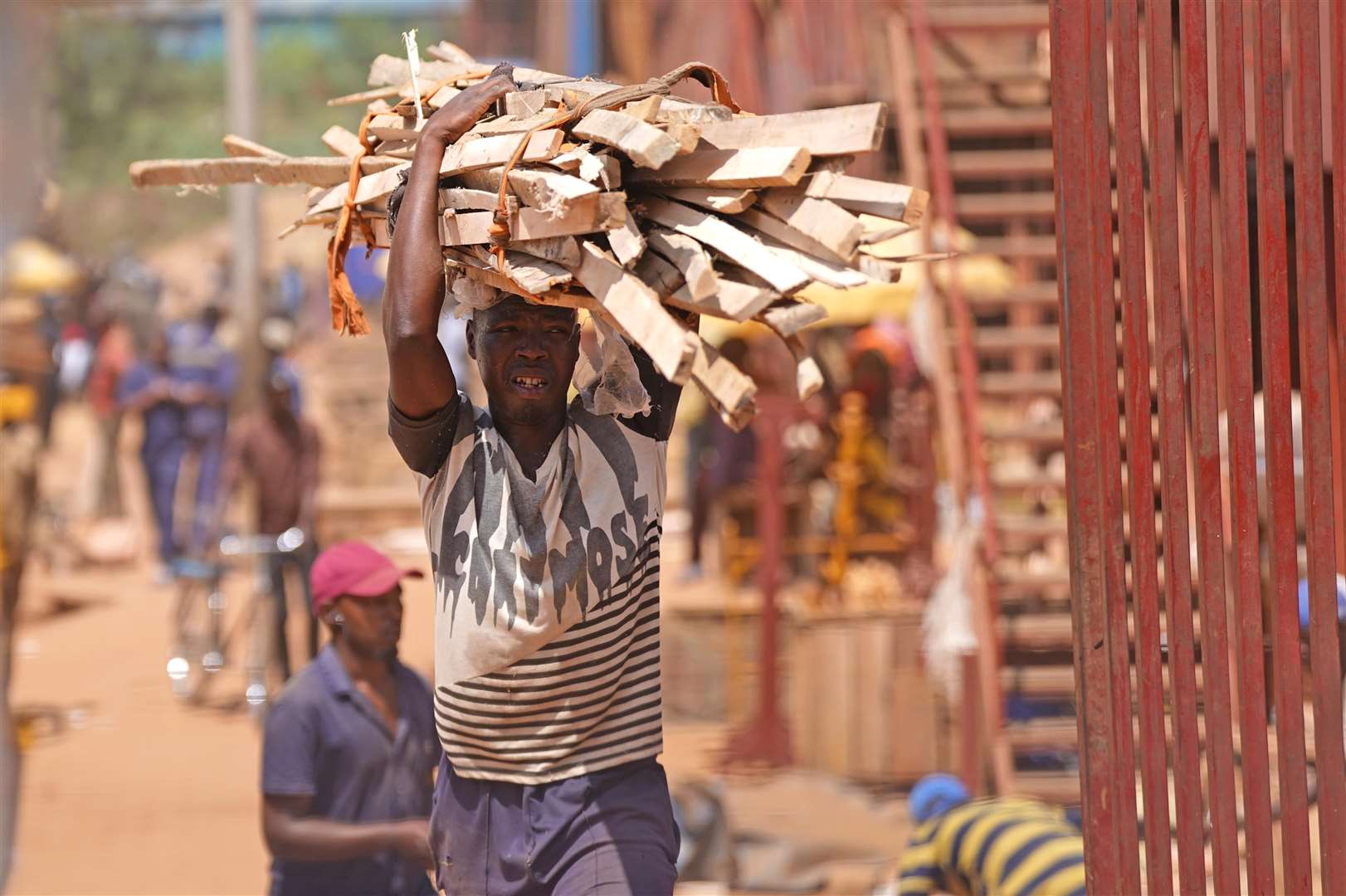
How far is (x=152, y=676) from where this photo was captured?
14352 mm

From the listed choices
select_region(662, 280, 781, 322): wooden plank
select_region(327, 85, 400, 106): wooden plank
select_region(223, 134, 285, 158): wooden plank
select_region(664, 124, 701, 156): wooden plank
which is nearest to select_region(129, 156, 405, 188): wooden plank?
select_region(223, 134, 285, 158): wooden plank

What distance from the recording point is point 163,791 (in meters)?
10.7

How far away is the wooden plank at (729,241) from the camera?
114 inches

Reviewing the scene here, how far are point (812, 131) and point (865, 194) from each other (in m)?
0.14

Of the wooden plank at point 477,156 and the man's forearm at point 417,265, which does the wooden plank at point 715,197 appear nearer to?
the wooden plank at point 477,156

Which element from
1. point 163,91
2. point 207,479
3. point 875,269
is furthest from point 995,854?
point 163,91

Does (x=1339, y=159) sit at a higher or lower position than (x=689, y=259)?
higher

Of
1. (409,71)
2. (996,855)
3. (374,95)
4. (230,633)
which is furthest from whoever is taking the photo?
(230,633)

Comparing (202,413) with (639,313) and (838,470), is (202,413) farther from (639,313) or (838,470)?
(639,313)

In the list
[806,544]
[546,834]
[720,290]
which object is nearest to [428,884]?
[546,834]

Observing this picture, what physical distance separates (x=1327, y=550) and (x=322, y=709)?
264cm

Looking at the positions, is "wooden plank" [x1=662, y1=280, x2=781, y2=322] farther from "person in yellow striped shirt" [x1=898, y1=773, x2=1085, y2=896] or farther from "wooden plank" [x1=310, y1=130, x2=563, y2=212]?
"person in yellow striped shirt" [x1=898, y1=773, x2=1085, y2=896]

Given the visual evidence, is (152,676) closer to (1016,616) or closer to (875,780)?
(875,780)

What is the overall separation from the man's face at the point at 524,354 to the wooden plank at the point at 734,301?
46cm
